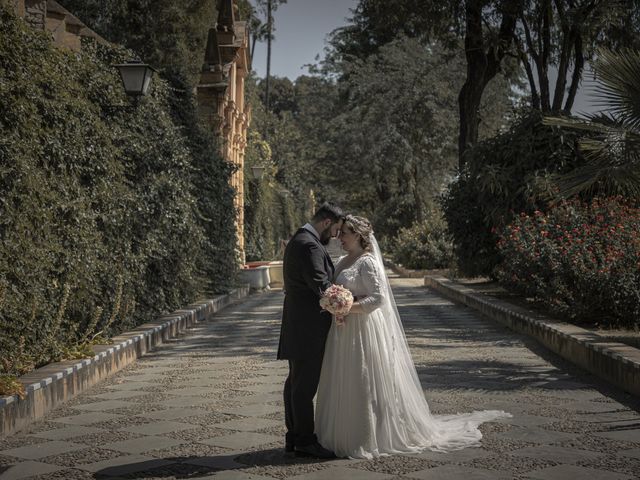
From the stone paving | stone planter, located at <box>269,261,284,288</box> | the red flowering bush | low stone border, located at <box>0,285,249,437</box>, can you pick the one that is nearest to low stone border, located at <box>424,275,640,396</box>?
the stone paving

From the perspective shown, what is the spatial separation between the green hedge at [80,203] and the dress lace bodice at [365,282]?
3.17 m

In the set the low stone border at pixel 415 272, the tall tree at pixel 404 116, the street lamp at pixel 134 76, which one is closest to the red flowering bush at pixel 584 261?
the street lamp at pixel 134 76

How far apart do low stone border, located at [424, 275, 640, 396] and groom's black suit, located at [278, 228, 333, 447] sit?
11.7 ft

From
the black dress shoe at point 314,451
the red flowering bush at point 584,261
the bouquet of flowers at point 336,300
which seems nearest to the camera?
the bouquet of flowers at point 336,300

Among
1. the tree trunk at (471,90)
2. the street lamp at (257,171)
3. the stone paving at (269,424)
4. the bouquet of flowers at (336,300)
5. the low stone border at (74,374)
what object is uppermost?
the tree trunk at (471,90)

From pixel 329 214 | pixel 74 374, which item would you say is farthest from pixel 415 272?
pixel 329 214

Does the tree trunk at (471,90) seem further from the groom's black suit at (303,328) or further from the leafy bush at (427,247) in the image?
the groom's black suit at (303,328)

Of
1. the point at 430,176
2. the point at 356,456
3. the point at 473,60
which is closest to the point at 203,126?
the point at 473,60

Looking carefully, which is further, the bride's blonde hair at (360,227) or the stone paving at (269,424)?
the bride's blonde hair at (360,227)

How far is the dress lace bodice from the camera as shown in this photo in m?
6.66

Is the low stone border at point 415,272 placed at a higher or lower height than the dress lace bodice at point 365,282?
lower

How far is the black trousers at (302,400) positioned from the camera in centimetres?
653

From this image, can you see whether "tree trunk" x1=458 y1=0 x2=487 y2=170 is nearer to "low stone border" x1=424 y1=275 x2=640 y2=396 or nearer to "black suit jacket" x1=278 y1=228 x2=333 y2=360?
"low stone border" x1=424 y1=275 x2=640 y2=396

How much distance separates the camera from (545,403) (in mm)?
8430
